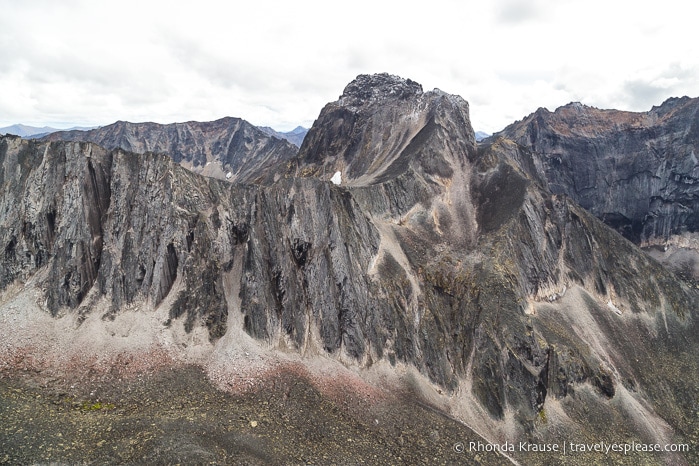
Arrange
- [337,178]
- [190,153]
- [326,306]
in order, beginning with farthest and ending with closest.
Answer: [190,153] → [337,178] → [326,306]

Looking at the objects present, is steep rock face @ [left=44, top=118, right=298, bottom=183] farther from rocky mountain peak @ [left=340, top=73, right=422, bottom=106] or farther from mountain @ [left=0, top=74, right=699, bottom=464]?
mountain @ [left=0, top=74, right=699, bottom=464]

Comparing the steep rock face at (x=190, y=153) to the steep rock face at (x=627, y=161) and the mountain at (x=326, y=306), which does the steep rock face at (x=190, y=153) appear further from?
the mountain at (x=326, y=306)

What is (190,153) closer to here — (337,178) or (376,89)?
(376,89)

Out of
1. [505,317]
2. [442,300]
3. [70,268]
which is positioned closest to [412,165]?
[442,300]

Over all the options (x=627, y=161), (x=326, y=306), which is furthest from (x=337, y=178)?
(x=627, y=161)

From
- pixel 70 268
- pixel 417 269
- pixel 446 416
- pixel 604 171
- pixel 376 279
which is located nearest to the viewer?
pixel 446 416

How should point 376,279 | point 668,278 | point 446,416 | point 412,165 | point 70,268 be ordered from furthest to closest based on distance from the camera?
1. point 412,165
2. point 668,278
3. point 376,279
4. point 70,268
5. point 446,416

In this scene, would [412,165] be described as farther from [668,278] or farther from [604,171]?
[604,171]

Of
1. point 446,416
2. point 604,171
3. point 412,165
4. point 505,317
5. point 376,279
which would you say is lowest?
point 446,416
